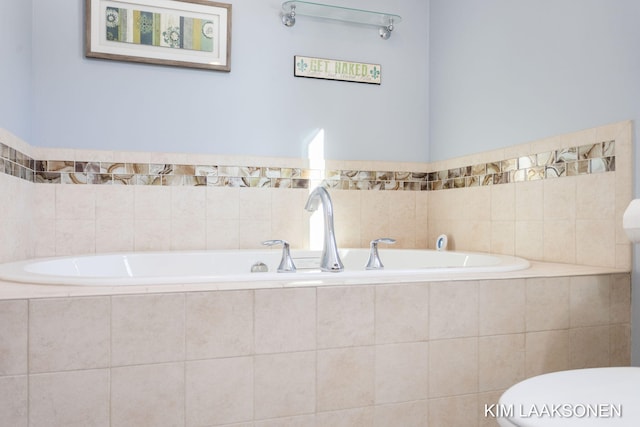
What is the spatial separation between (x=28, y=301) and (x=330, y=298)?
770 millimetres

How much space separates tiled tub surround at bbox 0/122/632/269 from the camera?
6.40 ft

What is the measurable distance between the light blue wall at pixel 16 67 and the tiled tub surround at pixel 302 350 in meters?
1.18

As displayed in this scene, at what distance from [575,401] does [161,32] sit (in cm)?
247

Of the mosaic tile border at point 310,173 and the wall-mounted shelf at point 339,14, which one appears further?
the wall-mounted shelf at point 339,14

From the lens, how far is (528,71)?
2.29 metres

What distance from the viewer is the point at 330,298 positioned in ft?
4.69

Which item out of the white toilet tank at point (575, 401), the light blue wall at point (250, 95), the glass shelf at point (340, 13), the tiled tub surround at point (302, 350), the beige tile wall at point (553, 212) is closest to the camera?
the white toilet tank at point (575, 401)

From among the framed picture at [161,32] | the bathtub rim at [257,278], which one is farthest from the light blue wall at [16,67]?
the bathtub rim at [257,278]

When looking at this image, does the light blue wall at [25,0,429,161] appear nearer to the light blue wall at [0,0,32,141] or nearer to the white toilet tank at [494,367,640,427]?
the light blue wall at [0,0,32,141]

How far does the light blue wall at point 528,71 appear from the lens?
6.00ft

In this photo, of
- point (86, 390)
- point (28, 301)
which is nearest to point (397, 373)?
point (86, 390)

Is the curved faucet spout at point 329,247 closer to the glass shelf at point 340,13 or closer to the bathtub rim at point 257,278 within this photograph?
the bathtub rim at point 257,278

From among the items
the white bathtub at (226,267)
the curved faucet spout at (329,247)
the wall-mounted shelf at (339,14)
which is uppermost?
the wall-mounted shelf at (339,14)

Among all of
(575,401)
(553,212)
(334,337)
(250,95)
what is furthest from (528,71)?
(575,401)
